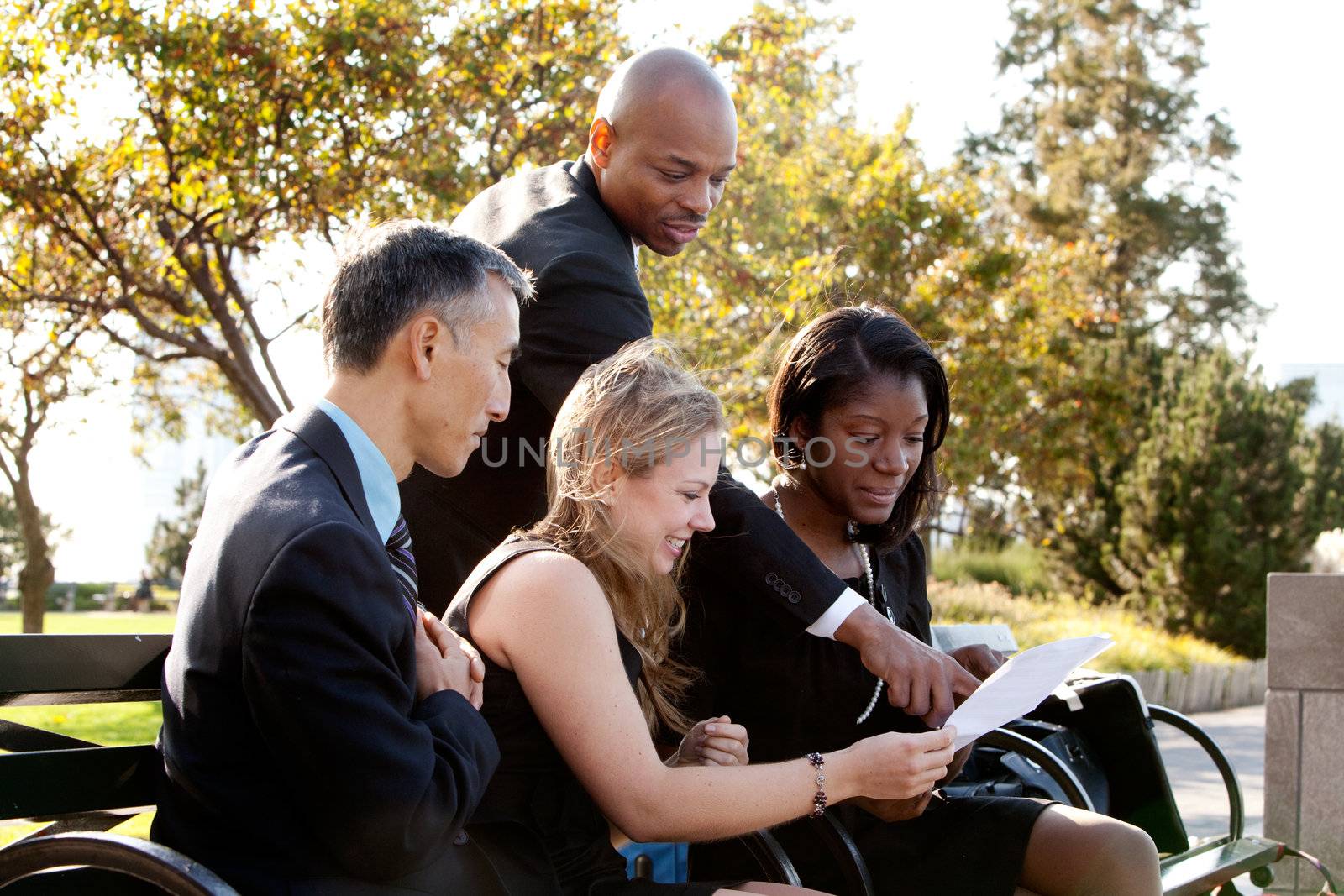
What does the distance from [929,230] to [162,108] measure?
6.92 metres

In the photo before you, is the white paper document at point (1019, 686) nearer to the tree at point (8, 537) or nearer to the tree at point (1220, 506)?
the tree at point (1220, 506)

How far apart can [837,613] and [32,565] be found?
11.3 meters

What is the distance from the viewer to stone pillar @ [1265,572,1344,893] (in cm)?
556

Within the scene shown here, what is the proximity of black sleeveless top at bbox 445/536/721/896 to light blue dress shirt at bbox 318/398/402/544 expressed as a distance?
25 centimetres

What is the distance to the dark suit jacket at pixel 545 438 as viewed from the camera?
2.69 metres

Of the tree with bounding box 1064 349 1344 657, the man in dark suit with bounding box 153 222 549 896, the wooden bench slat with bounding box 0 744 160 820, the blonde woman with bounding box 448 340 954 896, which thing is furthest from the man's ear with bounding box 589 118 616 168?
the tree with bounding box 1064 349 1344 657

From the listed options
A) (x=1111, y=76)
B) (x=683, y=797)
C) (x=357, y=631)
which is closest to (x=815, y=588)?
(x=683, y=797)

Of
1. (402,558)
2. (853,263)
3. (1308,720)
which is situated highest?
(853,263)

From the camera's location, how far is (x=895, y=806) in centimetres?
271

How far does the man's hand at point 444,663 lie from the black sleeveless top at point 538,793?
0.08 m

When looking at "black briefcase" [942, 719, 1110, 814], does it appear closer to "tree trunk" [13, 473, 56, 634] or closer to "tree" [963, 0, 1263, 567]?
"tree trunk" [13, 473, 56, 634]

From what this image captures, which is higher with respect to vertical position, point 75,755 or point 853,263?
point 853,263

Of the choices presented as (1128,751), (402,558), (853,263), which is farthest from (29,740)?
(853,263)

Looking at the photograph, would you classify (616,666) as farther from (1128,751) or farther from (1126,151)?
(1126,151)
